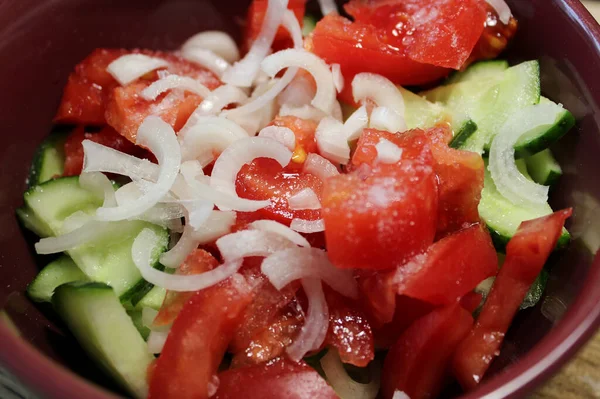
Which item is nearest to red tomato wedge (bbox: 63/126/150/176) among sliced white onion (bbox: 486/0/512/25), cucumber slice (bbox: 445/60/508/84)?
cucumber slice (bbox: 445/60/508/84)

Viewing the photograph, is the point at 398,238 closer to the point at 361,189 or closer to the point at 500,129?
the point at 361,189

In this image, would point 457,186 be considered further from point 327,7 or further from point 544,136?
point 327,7

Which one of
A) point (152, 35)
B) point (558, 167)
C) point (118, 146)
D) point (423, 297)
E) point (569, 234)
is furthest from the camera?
point (152, 35)

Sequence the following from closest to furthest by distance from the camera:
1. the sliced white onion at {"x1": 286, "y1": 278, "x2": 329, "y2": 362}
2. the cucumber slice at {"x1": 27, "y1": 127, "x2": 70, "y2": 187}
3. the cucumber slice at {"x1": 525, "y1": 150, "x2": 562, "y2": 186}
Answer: the sliced white onion at {"x1": 286, "y1": 278, "x2": 329, "y2": 362} < the cucumber slice at {"x1": 525, "y1": 150, "x2": 562, "y2": 186} < the cucumber slice at {"x1": 27, "y1": 127, "x2": 70, "y2": 187}

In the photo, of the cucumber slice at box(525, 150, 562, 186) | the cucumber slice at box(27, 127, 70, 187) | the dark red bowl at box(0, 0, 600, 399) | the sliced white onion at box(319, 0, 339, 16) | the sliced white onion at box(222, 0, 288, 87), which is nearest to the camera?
the dark red bowl at box(0, 0, 600, 399)

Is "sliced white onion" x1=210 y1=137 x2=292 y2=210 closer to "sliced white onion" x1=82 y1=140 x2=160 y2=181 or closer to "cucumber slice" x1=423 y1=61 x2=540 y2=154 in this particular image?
"sliced white onion" x1=82 y1=140 x2=160 y2=181

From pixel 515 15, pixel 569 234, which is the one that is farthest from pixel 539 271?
pixel 515 15

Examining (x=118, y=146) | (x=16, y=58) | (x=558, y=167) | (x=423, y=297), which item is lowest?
(x=118, y=146)
